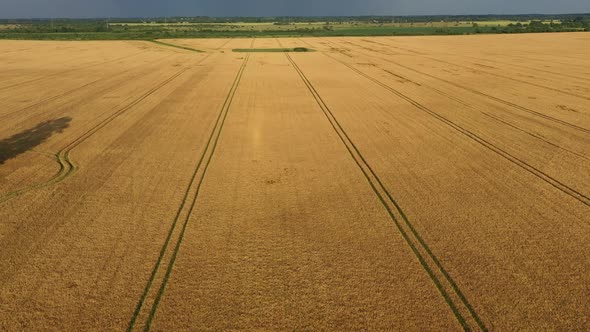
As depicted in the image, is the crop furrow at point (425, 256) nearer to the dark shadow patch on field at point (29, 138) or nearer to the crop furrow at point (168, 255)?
the crop furrow at point (168, 255)

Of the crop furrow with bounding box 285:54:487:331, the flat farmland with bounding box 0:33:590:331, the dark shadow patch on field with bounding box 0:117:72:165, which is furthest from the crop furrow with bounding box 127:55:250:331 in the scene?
the dark shadow patch on field with bounding box 0:117:72:165

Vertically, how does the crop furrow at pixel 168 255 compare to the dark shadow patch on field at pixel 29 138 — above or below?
below

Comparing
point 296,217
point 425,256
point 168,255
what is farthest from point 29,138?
point 425,256

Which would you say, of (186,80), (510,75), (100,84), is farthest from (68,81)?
(510,75)

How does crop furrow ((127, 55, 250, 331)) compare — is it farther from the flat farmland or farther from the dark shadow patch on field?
the dark shadow patch on field

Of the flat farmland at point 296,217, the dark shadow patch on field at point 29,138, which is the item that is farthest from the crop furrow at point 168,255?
the dark shadow patch on field at point 29,138
